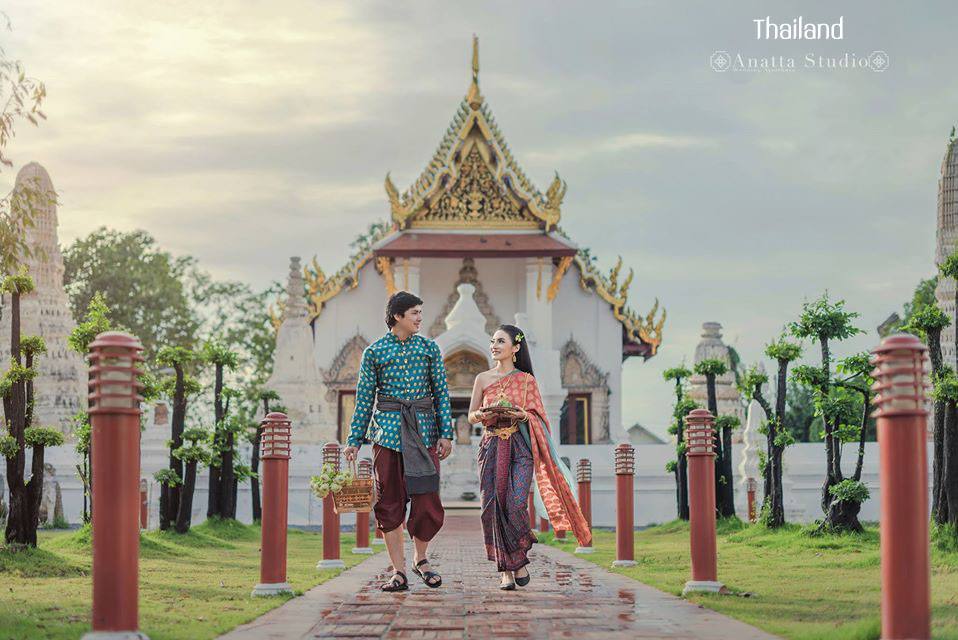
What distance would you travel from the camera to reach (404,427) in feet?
24.6

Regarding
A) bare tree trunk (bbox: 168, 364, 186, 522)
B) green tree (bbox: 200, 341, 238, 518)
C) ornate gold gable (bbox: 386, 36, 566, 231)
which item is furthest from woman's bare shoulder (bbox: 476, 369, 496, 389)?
ornate gold gable (bbox: 386, 36, 566, 231)

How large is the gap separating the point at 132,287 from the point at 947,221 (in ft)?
90.6

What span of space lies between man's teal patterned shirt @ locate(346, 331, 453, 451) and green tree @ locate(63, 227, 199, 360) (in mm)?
33181

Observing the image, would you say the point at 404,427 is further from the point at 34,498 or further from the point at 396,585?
the point at 34,498

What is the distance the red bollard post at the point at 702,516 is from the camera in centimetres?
733

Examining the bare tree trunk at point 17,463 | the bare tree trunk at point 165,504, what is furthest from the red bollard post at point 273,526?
the bare tree trunk at point 165,504

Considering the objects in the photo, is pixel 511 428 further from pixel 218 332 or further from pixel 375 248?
pixel 218 332

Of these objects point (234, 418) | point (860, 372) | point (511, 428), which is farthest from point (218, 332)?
point (511, 428)

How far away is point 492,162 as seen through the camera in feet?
100

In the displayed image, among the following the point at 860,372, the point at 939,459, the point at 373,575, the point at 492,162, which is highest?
the point at 492,162

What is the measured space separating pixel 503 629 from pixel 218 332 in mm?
37347

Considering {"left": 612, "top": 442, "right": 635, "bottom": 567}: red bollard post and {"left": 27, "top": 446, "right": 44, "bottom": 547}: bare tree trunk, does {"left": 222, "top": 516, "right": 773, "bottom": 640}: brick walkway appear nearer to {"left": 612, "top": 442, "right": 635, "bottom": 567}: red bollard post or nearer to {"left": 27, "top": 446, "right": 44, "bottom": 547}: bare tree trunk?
{"left": 612, "top": 442, "right": 635, "bottom": 567}: red bollard post

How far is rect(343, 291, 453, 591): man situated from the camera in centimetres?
748

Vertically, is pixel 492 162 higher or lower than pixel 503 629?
higher
